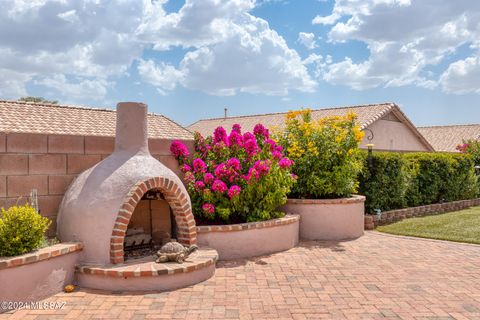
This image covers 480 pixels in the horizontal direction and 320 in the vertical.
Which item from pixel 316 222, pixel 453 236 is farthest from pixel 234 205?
pixel 453 236

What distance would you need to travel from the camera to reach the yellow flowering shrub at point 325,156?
11070 millimetres

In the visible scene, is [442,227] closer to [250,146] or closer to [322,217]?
[322,217]

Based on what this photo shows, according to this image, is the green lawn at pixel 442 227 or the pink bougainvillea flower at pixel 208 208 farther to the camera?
the green lawn at pixel 442 227

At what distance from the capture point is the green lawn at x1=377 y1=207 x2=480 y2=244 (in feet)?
36.3

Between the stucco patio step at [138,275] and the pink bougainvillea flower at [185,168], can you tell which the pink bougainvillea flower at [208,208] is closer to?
the pink bougainvillea flower at [185,168]

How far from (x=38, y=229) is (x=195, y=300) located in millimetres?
2733

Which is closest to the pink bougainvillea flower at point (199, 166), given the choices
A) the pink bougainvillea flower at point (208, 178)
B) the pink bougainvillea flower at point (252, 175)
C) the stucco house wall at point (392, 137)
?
the pink bougainvillea flower at point (208, 178)

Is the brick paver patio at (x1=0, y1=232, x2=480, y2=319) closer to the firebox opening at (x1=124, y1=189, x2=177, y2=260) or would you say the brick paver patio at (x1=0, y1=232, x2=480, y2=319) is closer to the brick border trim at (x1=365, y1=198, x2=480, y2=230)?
the firebox opening at (x1=124, y1=189, x2=177, y2=260)

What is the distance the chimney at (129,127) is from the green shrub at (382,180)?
767 cm

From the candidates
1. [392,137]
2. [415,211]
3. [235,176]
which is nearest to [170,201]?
[235,176]

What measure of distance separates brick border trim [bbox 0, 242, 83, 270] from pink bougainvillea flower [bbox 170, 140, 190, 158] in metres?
3.34

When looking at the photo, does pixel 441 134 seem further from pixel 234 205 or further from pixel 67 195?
pixel 67 195

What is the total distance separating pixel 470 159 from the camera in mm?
17734

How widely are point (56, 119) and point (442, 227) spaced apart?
1327 cm
